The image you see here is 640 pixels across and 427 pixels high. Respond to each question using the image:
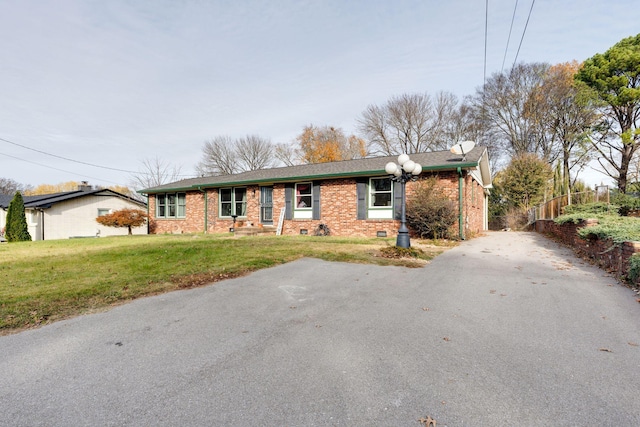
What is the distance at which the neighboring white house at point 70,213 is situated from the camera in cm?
2042

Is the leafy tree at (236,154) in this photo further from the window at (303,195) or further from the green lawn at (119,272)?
the green lawn at (119,272)

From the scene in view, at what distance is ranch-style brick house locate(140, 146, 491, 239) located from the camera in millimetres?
11766

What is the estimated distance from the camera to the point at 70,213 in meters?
21.7

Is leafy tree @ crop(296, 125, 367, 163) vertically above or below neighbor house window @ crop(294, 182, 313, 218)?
above

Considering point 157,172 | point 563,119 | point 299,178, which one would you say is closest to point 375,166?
point 299,178

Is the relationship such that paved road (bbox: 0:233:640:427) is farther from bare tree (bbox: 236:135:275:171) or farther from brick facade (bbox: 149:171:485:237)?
bare tree (bbox: 236:135:275:171)

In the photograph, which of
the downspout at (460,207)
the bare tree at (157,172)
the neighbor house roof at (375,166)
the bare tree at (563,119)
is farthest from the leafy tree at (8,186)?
the bare tree at (563,119)

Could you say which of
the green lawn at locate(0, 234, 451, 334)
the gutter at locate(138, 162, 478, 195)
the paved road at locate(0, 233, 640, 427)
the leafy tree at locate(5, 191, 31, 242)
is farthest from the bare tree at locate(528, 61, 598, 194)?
the leafy tree at locate(5, 191, 31, 242)

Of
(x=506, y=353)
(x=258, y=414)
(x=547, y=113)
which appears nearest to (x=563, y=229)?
(x=506, y=353)

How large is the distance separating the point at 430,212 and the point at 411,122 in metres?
21.4

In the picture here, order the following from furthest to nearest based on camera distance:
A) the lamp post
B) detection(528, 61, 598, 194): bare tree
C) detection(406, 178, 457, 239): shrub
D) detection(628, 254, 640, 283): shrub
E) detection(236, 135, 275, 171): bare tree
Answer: detection(236, 135, 275, 171): bare tree, detection(528, 61, 598, 194): bare tree, detection(406, 178, 457, 239): shrub, the lamp post, detection(628, 254, 640, 283): shrub

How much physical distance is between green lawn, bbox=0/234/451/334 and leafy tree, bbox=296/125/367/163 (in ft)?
84.0

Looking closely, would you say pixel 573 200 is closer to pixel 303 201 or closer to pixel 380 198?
pixel 380 198

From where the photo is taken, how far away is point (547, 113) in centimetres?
2341
